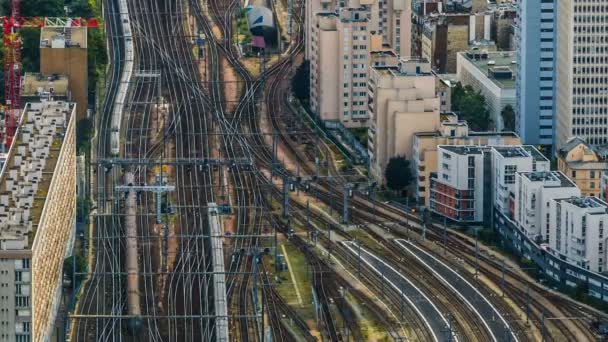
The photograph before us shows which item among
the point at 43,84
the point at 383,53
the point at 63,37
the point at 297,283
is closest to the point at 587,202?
the point at 297,283

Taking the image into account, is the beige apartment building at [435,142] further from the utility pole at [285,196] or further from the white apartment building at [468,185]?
the utility pole at [285,196]

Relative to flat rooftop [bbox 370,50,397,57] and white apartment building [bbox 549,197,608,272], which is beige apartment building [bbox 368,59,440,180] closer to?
flat rooftop [bbox 370,50,397,57]

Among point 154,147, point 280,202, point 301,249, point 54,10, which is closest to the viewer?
point 301,249

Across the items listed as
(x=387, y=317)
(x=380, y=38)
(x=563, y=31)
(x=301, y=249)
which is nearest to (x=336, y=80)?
(x=380, y=38)

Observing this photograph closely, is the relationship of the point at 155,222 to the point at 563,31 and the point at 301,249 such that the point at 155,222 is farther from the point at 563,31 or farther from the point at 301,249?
the point at 563,31

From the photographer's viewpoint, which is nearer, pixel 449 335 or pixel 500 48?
pixel 449 335

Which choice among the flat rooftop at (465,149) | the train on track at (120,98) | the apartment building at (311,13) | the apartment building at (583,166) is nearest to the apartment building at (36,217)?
the train on track at (120,98)

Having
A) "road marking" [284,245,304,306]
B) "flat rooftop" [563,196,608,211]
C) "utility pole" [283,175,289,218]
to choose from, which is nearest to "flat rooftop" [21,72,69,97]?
"utility pole" [283,175,289,218]
